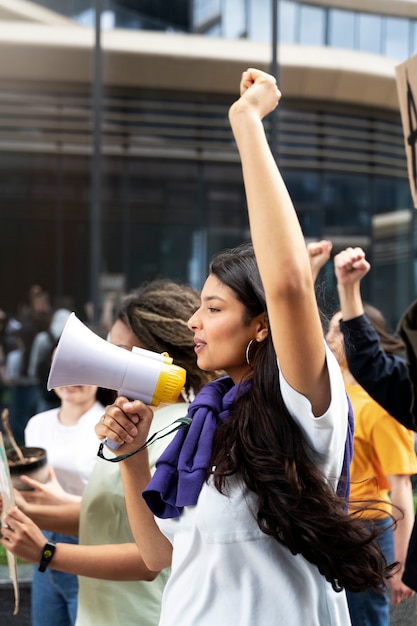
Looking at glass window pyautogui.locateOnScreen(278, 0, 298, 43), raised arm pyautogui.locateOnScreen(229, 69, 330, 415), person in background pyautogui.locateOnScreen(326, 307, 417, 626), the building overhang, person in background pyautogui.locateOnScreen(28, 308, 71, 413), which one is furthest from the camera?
glass window pyautogui.locateOnScreen(278, 0, 298, 43)

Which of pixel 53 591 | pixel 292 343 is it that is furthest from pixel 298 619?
pixel 53 591

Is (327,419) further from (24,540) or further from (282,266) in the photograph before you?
(24,540)

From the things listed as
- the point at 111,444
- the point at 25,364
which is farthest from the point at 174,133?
the point at 111,444

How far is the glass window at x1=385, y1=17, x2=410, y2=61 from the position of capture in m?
9.98

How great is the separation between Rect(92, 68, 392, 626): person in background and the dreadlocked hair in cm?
77

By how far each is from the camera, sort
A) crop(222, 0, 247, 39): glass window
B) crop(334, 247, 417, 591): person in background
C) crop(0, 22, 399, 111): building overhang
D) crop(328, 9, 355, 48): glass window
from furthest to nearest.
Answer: crop(328, 9, 355, 48): glass window, crop(222, 0, 247, 39): glass window, crop(0, 22, 399, 111): building overhang, crop(334, 247, 417, 591): person in background

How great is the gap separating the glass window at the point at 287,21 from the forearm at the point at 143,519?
8.53m

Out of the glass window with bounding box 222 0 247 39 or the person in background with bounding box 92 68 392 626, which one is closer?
the person in background with bounding box 92 68 392 626

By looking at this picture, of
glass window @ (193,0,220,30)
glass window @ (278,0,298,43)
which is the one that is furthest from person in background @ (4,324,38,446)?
glass window @ (278,0,298,43)

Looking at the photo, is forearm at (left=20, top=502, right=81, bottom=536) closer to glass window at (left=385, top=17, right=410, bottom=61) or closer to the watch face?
the watch face

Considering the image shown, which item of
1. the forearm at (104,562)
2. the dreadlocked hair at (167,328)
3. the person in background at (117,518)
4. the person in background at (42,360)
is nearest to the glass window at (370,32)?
the person in background at (42,360)

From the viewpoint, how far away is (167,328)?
7.82 ft

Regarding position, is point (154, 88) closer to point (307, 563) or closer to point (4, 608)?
point (4, 608)

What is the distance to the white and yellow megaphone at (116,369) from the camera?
64.5 inches
